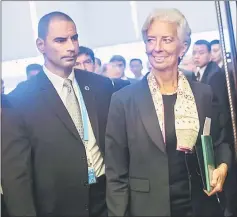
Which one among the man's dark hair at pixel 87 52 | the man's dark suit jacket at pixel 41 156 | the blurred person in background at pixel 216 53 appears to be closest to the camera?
the man's dark suit jacket at pixel 41 156

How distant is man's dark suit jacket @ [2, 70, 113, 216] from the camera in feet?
4.01

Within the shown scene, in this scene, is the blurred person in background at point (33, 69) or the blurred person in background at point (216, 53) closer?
the blurred person in background at point (33, 69)

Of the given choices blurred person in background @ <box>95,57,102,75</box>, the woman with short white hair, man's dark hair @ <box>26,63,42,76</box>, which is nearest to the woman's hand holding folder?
the woman with short white hair

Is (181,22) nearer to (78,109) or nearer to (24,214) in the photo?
(78,109)

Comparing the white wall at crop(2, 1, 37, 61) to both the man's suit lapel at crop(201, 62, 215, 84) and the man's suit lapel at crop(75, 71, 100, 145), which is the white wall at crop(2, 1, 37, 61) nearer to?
the man's suit lapel at crop(75, 71, 100, 145)

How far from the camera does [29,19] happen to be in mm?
1305

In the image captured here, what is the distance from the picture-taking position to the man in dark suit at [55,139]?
1.23m

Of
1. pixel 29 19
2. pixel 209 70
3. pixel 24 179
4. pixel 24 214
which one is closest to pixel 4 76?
pixel 29 19

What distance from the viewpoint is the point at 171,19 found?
51.9 inches

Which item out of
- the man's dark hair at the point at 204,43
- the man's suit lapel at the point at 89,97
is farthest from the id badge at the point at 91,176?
the man's dark hair at the point at 204,43

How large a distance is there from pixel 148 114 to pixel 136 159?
16 centimetres

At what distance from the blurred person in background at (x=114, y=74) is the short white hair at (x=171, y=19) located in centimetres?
15

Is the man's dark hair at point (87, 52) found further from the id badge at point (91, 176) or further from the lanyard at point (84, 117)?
the id badge at point (91, 176)

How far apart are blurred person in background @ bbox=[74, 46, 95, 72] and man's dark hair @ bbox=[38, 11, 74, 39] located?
124mm
